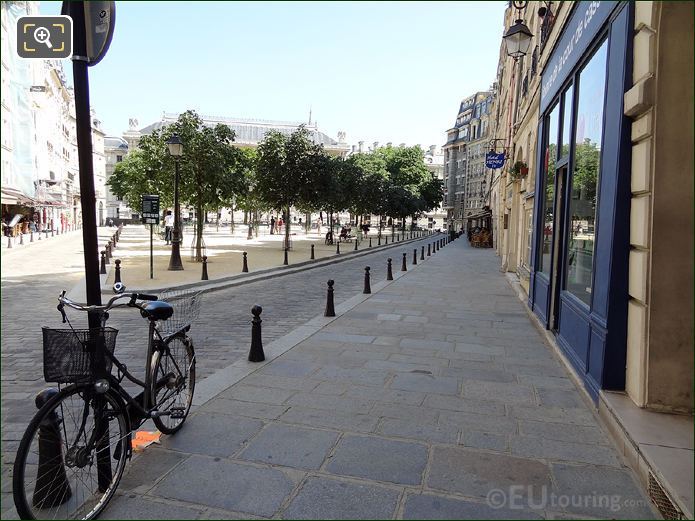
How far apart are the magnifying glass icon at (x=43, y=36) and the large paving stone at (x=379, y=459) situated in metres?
3.38

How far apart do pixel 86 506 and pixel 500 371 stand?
15.4 ft

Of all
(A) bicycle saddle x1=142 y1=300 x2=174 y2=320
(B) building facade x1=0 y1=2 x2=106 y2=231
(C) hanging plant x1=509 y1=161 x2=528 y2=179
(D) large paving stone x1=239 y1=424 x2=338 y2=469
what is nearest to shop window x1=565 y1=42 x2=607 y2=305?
(D) large paving stone x1=239 y1=424 x2=338 y2=469

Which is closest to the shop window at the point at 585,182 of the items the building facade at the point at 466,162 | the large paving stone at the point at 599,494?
the large paving stone at the point at 599,494

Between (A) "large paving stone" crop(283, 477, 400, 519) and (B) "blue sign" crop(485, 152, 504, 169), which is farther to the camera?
(B) "blue sign" crop(485, 152, 504, 169)

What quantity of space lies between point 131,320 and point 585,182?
7.95 m

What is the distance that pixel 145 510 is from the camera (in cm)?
311

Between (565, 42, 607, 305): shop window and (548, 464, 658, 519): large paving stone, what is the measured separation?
7.75 feet

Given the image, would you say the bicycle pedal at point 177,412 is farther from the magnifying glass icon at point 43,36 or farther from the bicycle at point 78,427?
the magnifying glass icon at point 43,36

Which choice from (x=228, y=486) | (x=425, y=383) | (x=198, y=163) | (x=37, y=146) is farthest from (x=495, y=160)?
(x=37, y=146)

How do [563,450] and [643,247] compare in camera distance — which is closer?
[563,450]

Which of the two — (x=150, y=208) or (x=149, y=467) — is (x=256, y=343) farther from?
(x=150, y=208)

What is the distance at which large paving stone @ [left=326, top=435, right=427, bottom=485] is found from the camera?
11.6ft

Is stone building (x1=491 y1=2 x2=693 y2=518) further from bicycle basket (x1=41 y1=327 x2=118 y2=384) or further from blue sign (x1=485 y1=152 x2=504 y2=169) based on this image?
blue sign (x1=485 y1=152 x2=504 y2=169)

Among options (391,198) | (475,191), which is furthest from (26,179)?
(475,191)
